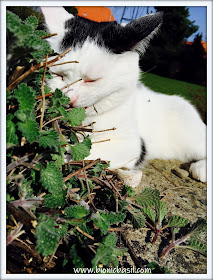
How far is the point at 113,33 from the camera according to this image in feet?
3.68

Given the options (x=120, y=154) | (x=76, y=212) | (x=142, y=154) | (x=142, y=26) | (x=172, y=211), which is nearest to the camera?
(x=76, y=212)

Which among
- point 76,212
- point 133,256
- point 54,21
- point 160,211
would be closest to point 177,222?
point 160,211

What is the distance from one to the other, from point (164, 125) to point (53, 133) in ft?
4.78

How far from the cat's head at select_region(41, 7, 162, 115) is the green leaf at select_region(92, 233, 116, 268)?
0.63 metres

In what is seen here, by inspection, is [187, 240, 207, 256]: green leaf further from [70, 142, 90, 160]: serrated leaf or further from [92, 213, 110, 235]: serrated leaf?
[70, 142, 90, 160]: serrated leaf

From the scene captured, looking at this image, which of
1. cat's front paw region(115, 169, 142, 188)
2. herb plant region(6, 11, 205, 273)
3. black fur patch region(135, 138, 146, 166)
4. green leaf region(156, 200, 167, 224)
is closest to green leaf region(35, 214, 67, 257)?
herb plant region(6, 11, 205, 273)

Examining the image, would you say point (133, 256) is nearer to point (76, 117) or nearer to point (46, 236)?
point (46, 236)

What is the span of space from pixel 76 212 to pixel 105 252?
104mm

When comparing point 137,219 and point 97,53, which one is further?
point 97,53

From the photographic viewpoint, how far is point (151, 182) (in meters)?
1.18

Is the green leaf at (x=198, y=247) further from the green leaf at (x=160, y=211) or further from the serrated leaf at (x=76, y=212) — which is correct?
the serrated leaf at (x=76, y=212)

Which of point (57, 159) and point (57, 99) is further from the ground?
point (57, 99)

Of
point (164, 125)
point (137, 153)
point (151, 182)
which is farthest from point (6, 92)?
point (164, 125)

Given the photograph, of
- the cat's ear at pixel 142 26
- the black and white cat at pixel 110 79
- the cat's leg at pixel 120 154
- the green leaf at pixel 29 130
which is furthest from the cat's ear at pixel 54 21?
the green leaf at pixel 29 130
